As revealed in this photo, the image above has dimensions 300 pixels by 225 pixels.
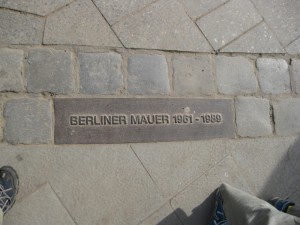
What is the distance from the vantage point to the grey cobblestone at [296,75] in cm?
271

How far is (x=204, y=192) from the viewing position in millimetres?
2346

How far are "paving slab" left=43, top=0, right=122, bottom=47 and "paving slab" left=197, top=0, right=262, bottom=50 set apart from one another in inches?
29.6

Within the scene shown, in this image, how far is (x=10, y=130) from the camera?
83.7 inches

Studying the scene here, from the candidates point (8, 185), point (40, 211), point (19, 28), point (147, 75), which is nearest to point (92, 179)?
point (40, 211)

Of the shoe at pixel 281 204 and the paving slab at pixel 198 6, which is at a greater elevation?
the paving slab at pixel 198 6

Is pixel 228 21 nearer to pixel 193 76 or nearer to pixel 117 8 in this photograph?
pixel 193 76

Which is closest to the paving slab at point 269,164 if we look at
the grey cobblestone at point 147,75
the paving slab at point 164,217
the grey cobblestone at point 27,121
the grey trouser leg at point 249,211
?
the grey trouser leg at point 249,211

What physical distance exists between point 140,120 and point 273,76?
1.19 meters

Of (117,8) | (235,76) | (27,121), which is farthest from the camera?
(235,76)

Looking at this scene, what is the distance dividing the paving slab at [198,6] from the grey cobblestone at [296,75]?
2.73 feet

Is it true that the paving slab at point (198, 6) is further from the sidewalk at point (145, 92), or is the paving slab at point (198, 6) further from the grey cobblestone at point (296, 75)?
the grey cobblestone at point (296, 75)

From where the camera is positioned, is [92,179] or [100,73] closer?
[92,179]

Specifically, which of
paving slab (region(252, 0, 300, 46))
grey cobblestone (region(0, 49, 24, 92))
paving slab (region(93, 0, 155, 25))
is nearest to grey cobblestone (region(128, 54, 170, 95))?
paving slab (region(93, 0, 155, 25))

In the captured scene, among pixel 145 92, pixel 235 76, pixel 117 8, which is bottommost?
pixel 145 92
